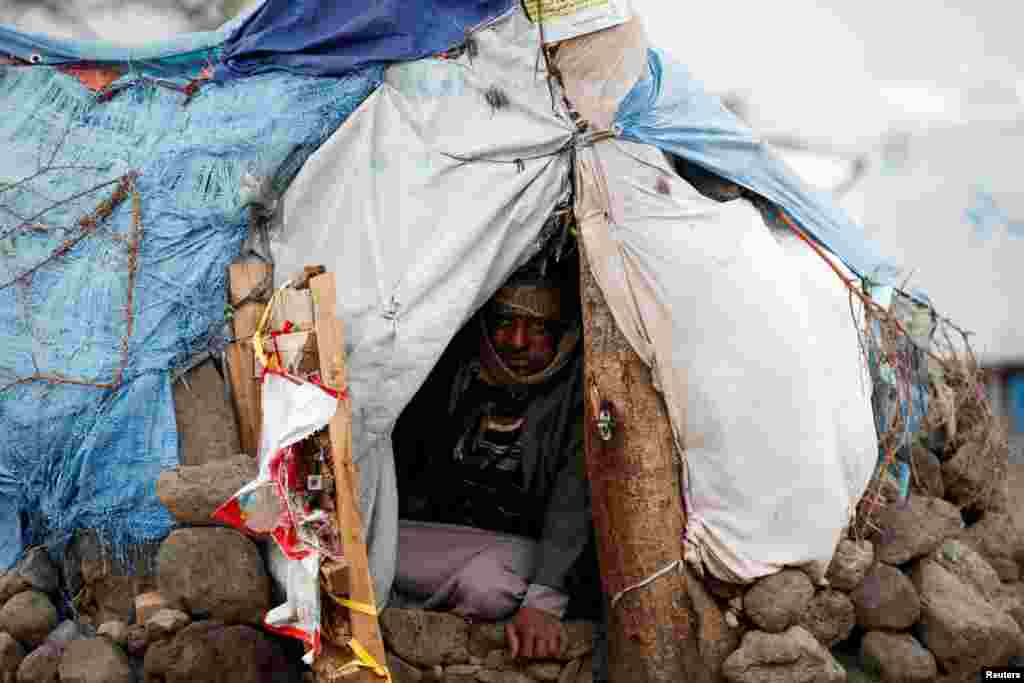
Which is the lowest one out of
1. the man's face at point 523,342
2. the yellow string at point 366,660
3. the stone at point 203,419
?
the yellow string at point 366,660

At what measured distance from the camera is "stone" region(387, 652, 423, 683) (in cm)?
411

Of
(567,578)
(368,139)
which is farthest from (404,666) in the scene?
(368,139)

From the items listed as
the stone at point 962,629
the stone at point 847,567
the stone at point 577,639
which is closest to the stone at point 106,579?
the stone at point 577,639

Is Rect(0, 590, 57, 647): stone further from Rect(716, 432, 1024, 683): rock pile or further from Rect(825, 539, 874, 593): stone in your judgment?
Rect(825, 539, 874, 593): stone

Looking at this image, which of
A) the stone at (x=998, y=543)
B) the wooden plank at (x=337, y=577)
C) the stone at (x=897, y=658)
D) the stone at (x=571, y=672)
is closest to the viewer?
the wooden plank at (x=337, y=577)

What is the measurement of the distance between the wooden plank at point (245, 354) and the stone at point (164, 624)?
667 mm

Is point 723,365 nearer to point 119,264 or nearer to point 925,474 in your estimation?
point 925,474

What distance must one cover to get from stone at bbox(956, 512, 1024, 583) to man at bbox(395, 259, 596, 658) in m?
1.80

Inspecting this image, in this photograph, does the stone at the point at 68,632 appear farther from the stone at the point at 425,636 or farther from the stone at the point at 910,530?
the stone at the point at 910,530

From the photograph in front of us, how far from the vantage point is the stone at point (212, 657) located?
356 cm

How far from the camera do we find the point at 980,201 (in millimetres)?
9703

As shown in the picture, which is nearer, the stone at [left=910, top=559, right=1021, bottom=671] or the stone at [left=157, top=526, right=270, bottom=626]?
the stone at [left=157, top=526, right=270, bottom=626]

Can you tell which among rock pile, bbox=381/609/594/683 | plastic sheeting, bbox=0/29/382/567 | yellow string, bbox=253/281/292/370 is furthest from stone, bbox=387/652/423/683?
yellow string, bbox=253/281/292/370

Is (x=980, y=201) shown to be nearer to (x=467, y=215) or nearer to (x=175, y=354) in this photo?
(x=467, y=215)
